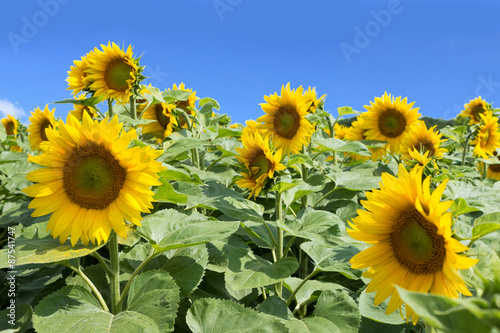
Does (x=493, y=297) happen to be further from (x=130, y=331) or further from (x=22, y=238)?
(x=22, y=238)

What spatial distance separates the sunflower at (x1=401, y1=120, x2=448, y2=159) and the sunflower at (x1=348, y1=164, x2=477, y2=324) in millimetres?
2653

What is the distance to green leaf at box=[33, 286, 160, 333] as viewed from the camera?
1.52 meters

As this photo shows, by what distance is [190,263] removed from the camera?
2.01m

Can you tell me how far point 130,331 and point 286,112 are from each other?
2.17 meters

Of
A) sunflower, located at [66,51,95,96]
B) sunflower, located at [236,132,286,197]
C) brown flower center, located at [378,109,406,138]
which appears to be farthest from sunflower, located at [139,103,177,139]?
brown flower center, located at [378,109,406,138]

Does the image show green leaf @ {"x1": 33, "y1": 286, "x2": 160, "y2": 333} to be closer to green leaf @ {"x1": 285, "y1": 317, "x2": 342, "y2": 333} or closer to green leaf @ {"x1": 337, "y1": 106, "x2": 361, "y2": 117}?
green leaf @ {"x1": 285, "y1": 317, "x2": 342, "y2": 333}

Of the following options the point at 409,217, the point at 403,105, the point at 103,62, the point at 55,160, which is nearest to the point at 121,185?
the point at 55,160

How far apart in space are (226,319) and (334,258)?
2.25 feet

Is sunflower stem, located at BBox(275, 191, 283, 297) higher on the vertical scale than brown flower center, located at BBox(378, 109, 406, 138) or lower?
lower

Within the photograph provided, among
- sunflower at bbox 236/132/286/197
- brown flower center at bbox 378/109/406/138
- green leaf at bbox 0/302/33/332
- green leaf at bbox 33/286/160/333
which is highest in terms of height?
brown flower center at bbox 378/109/406/138

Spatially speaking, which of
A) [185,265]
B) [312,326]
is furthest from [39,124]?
[312,326]

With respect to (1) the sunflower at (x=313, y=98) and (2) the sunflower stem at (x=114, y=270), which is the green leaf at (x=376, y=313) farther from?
(1) the sunflower at (x=313, y=98)

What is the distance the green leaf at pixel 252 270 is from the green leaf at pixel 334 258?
7.3 inches

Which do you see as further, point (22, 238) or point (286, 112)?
point (286, 112)
